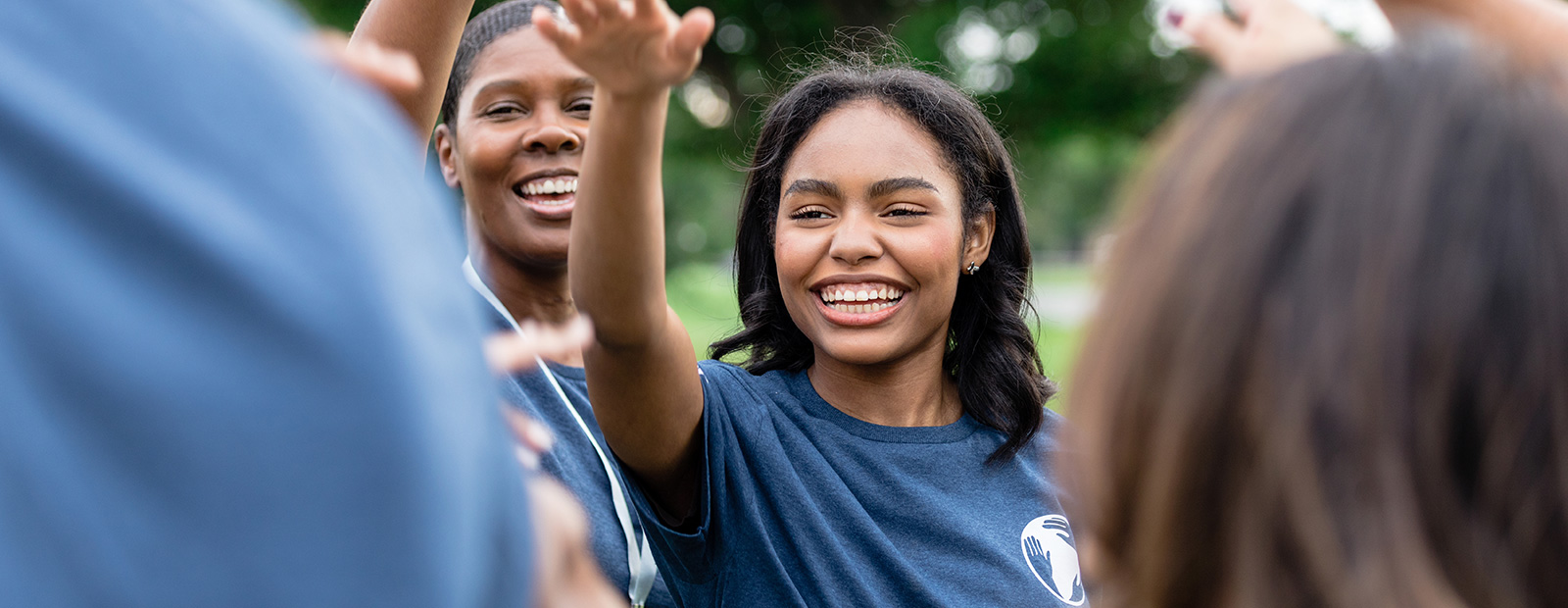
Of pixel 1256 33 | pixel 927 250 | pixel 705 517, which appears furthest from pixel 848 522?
A: pixel 1256 33

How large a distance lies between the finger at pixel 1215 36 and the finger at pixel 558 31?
846 millimetres

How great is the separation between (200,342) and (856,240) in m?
1.94

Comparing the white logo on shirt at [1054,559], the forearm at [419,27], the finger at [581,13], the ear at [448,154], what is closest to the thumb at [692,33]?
the finger at [581,13]

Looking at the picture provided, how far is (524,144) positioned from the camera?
9.62 ft

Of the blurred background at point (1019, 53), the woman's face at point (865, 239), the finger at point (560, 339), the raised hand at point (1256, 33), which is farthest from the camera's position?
the blurred background at point (1019, 53)

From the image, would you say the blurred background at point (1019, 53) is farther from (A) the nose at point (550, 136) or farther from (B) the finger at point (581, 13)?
(B) the finger at point (581, 13)

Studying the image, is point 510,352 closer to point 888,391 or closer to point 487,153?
point 888,391

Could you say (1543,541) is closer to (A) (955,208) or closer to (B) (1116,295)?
(B) (1116,295)

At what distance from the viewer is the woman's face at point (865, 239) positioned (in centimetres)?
250

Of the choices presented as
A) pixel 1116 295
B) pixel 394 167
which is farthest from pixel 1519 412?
pixel 394 167

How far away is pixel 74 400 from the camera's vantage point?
60cm

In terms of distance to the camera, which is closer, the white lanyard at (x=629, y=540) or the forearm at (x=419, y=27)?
the forearm at (x=419, y=27)

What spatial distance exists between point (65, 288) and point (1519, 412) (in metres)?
1.03

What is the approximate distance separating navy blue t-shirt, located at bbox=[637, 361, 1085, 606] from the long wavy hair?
7.7 inches
